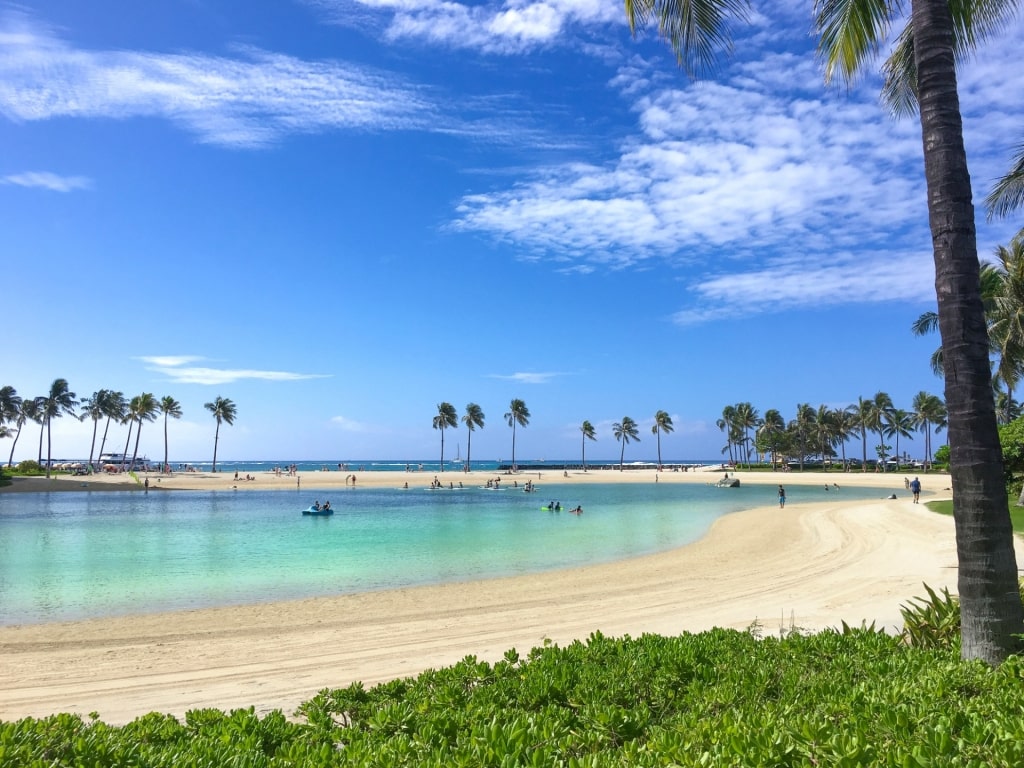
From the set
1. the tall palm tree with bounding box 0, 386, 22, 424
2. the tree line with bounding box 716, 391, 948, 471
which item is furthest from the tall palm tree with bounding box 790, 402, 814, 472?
the tall palm tree with bounding box 0, 386, 22, 424

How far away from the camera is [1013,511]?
24.3m

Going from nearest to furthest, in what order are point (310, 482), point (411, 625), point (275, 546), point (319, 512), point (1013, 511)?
point (411, 625)
point (1013, 511)
point (275, 546)
point (319, 512)
point (310, 482)

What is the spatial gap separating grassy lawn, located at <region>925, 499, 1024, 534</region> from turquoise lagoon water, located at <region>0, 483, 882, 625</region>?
1143 centimetres

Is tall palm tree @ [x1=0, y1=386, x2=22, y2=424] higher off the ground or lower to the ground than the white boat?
higher

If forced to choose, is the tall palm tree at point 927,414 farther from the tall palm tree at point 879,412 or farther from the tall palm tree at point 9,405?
the tall palm tree at point 9,405

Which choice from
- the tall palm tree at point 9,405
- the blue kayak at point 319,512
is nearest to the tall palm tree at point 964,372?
the blue kayak at point 319,512

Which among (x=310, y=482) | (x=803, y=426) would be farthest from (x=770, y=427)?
(x=310, y=482)

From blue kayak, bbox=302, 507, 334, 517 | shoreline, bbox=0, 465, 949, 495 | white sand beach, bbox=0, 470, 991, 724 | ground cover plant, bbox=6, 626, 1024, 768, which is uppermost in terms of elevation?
ground cover plant, bbox=6, 626, 1024, 768

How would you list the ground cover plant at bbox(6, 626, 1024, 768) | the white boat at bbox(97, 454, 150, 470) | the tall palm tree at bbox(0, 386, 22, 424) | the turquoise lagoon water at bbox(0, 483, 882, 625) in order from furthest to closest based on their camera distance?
the white boat at bbox(97, 454, 150, 470) → the tall palm tree at bbox(0, 386, 22, 424) → the turquoise lagoon water at bbox(0, 483, 882, 625) → the ground cover plant at bbox(6, 626, 1024, 768)

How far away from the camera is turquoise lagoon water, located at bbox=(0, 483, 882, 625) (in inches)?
688

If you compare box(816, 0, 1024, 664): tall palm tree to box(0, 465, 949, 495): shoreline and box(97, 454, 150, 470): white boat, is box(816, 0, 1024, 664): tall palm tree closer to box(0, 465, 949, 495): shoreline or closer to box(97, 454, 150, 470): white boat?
box(0, 465, 949, 495): shoreline

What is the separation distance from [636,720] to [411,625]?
31.1ft

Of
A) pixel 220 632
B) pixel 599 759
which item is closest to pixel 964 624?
pixel 599 759

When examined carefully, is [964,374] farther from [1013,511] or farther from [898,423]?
[898,423]
